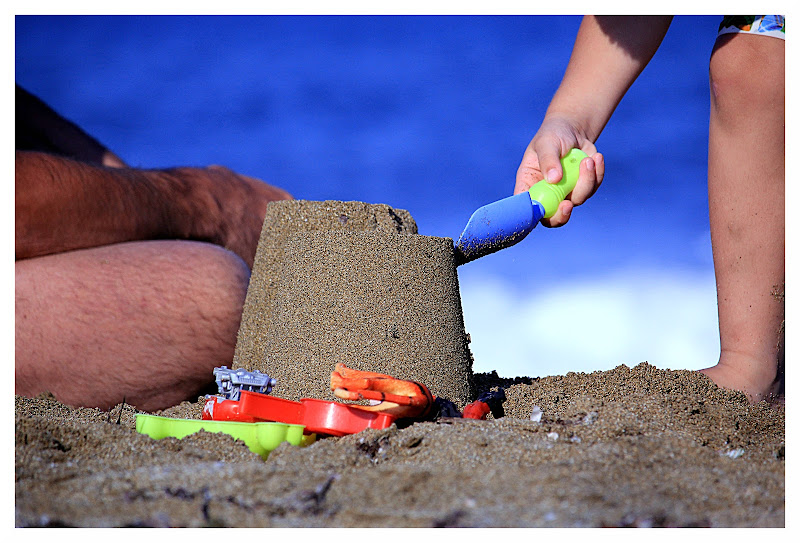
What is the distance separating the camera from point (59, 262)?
181 centimetres

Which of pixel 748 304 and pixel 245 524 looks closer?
pixel 245 524

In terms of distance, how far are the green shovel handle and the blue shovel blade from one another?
0.01m

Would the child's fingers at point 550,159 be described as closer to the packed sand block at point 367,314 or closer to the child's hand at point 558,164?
the child's hand at point 558,164

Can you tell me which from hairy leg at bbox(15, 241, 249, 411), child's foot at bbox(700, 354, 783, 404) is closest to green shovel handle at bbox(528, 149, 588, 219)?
child's foot at bbox(700, 354, 783, 404)

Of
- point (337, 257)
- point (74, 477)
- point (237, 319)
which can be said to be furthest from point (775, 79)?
point (74, 477)

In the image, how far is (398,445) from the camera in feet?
3.36

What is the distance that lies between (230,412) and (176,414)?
1.71ft

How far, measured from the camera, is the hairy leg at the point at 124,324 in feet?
5.65

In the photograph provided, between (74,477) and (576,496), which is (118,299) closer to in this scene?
(74,477)

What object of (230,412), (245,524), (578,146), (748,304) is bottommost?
(245,524)

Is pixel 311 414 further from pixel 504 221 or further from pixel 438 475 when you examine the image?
pixel 504 221

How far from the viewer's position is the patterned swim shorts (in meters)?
1.51

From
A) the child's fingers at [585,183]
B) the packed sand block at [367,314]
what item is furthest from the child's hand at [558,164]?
the packed sand block at [367,314]

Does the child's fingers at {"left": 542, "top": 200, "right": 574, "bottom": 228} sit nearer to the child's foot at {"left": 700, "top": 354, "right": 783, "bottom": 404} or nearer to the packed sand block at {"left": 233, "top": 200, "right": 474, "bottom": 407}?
the packed sand block at {"left": 233, "top": 200, "right": 474, "bottom": 407}
